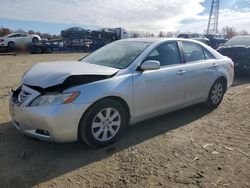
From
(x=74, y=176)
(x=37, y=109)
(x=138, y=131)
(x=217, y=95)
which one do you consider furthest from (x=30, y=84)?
(x=217, y=95)

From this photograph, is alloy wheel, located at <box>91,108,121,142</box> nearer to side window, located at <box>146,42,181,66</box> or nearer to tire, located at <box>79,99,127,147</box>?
tire, located at <box>79,99,127,147</box>

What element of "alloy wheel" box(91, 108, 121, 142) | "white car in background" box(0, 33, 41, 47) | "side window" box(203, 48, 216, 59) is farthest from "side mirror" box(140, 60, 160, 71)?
"white car in background" box(0, 33, 41, 47)

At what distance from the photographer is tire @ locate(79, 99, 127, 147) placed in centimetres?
363

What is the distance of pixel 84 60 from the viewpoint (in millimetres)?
4891

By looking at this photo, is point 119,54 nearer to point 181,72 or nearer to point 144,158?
point 181,72

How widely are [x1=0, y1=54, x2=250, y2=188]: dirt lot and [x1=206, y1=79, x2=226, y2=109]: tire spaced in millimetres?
772

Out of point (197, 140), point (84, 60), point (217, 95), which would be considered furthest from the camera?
point (217, 95)

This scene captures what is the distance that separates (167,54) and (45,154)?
256 centimetres

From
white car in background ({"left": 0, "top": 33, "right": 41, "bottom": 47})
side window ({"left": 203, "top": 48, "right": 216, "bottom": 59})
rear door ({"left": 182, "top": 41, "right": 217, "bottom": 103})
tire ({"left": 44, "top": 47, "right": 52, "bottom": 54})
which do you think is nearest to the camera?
rear door ({"left": 182, "top": 41, "right": 217, "bottom": 103})

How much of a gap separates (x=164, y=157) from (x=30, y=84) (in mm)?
2033

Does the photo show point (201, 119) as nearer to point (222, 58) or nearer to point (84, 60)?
point (222, 58)

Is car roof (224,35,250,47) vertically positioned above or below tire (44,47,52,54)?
above

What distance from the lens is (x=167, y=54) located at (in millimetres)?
4742

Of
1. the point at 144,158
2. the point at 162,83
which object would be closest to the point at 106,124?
the point at 144,158
